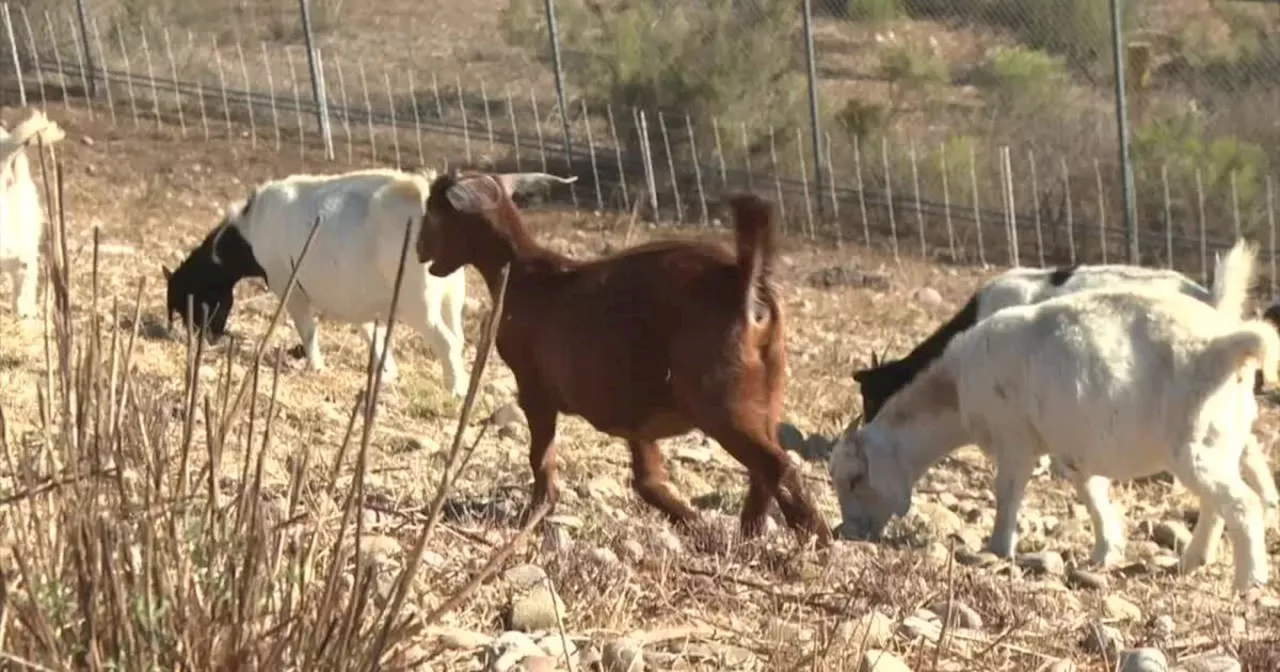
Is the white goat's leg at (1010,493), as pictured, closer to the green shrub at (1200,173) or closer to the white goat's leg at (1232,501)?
the white goat's leg at (1232,501)

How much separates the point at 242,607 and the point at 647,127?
18.4 meters

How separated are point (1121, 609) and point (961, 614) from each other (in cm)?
124

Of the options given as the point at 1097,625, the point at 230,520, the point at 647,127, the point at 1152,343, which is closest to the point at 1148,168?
the point at 647,127

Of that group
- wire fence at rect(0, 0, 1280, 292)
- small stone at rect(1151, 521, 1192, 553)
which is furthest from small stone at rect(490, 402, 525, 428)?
wire fence at rect(0, 0, 1280, 292)

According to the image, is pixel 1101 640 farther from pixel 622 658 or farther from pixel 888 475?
pixel 888 475

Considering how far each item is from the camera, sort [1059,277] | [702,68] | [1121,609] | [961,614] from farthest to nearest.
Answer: [702,68]
[1059,277]
[1121,609]
[961,614]

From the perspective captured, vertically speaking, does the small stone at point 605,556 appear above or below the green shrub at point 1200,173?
above

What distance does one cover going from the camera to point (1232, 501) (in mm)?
8797

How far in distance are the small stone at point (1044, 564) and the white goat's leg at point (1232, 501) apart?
2.29 feet

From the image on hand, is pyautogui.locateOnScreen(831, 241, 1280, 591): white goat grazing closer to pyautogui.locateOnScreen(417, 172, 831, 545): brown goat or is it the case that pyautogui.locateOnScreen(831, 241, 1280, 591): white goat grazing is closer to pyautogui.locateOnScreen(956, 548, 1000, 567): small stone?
pyautogui.locateOnScreen(956, 548, 1000, 567): small stone

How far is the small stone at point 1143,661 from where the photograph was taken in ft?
17.1

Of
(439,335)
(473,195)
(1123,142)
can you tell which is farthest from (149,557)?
(1123,142)

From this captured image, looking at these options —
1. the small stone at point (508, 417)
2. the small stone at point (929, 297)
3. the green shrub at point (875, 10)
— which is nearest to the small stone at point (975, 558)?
the small stone at point (508, 417)

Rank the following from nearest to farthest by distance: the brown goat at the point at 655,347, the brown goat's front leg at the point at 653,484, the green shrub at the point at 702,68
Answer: the brown goat at the point at 655,347 < the brown goat's front leg at the point at 653,484 < the green shrub at the point at 702,68
